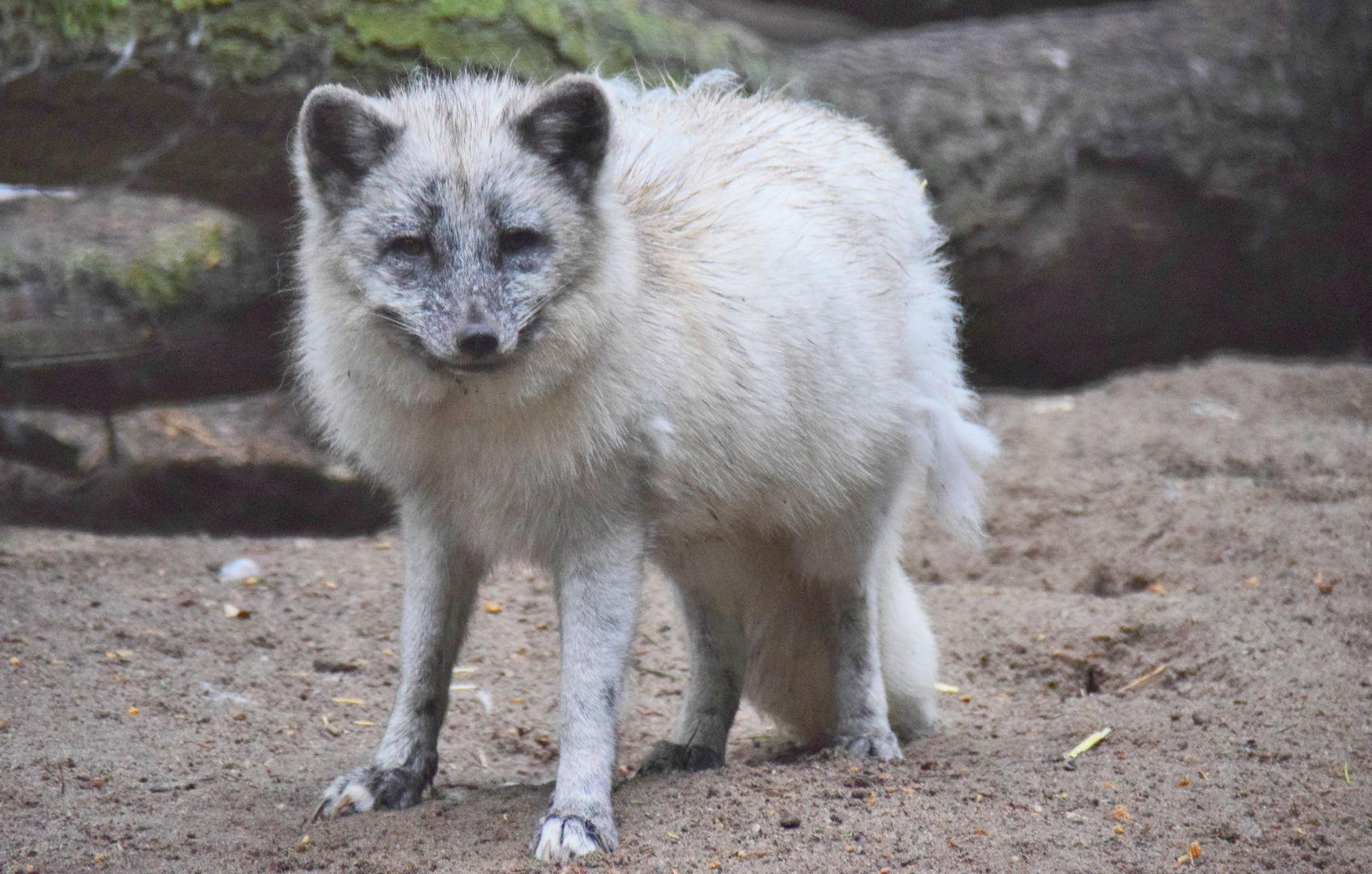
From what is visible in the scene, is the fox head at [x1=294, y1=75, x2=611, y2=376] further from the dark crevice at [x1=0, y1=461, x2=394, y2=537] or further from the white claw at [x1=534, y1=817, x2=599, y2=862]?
the dark crevice at [x1=0, y1=461, x2=394, y2=537]

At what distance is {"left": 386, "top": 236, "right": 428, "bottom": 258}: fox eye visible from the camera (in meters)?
3.53

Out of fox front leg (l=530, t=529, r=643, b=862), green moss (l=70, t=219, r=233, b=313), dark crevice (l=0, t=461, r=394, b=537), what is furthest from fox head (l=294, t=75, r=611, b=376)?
A: dark crevice (l=0, t=461, r=394, b=537)

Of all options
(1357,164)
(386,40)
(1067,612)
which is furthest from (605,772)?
(1357,164)

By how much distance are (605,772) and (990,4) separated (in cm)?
862

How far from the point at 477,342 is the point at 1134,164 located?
6.12 metres

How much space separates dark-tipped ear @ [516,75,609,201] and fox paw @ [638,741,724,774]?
2009 millimetres

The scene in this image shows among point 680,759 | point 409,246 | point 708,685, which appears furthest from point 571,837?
point 409,246

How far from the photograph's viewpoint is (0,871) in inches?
132

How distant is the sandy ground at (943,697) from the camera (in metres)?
3.55

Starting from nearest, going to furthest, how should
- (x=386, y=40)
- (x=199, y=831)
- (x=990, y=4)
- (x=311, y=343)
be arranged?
1. (x=199, y=831)
2. (x=311, y=343)
3. (x=386, y=40)
4. (x=990, y=4)

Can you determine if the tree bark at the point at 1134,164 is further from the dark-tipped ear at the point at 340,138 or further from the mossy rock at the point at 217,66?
the dark-tipped ear at the point at 340,138

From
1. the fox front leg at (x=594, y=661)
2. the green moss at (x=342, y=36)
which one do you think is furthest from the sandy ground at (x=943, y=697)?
the green moss at (x=342, y=36)

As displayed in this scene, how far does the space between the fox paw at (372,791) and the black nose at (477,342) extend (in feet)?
4.60

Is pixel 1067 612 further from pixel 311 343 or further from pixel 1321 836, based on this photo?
pixel 311 343
